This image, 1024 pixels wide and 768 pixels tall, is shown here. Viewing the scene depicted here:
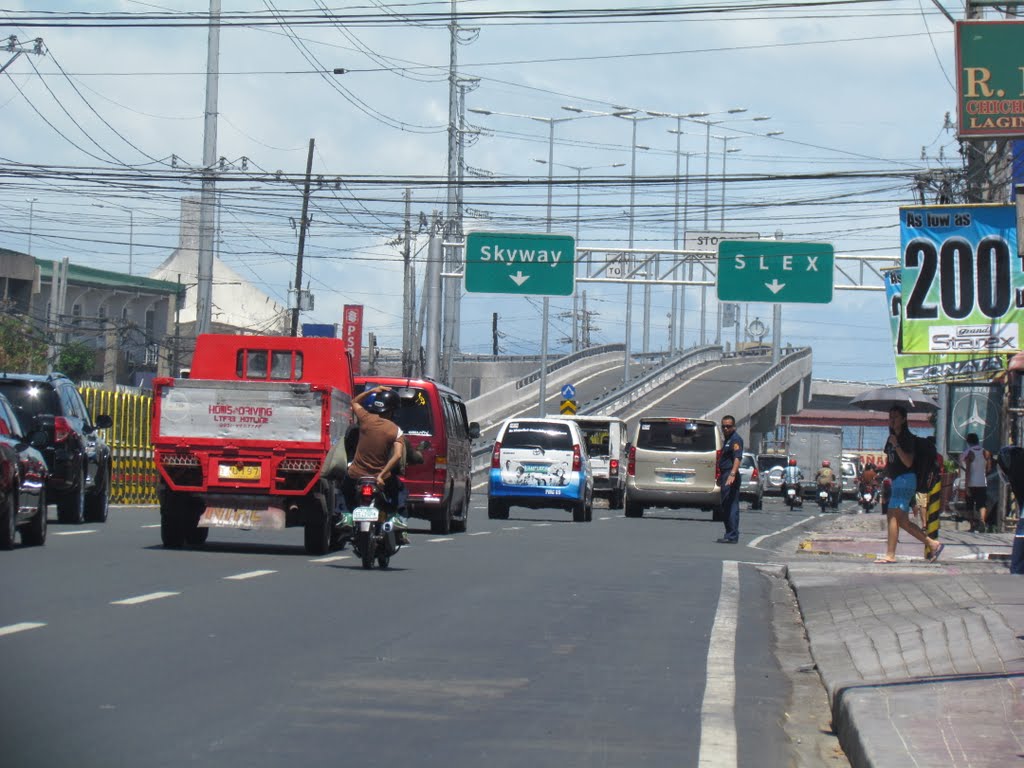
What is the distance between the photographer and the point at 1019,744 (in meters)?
6.84

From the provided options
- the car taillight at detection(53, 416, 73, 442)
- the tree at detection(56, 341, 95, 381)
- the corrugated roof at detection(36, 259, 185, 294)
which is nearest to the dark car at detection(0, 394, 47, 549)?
the car taillight at detection(53, 416, 73, 442)

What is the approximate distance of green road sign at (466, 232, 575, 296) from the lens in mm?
42906

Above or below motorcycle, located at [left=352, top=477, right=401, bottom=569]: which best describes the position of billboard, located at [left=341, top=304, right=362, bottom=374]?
above

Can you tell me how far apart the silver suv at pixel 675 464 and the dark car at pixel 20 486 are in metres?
18.6

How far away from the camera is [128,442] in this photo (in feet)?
107

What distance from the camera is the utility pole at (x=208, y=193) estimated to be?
40031 millimetres

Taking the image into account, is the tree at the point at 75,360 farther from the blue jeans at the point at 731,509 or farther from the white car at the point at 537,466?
the blue jeans at the point at 731,509

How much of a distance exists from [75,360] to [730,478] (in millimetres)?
51486

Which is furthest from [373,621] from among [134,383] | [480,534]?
[134,383]

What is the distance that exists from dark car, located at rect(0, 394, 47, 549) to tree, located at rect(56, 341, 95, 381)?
52783mm

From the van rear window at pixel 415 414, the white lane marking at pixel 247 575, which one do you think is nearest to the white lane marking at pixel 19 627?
the white lane marking at pixel 247 575

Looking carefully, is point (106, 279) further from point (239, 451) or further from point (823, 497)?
point (239, 451)

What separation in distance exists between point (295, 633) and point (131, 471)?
75.8 feet

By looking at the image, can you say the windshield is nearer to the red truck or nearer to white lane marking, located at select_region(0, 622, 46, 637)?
the red truck
